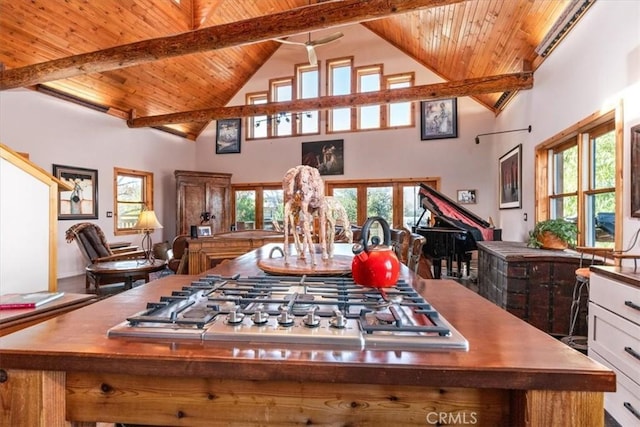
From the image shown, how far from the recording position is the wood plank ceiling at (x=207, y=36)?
371 centimetres

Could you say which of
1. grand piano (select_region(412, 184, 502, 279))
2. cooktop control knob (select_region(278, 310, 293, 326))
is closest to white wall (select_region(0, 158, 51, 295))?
cooktop control knob (select_region(278, 310, 293, 326))

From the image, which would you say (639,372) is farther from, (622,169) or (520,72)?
(520,72)

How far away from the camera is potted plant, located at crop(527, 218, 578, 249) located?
9.95 ft

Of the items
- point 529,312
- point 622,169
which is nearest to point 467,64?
point 622,169

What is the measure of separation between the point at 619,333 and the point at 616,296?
0.61ft

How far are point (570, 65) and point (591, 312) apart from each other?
8.74 feet

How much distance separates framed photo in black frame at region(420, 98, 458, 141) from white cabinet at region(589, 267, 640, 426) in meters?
6.03

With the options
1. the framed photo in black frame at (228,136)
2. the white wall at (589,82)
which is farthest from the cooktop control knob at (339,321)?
the framed photo in black frame at (228,136)

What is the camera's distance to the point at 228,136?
8664mm

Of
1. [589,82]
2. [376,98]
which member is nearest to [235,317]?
[589,82]

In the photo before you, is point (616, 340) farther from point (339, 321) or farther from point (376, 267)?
point (339, 321)

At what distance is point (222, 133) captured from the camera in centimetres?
870

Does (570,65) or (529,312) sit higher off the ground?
(570,65)

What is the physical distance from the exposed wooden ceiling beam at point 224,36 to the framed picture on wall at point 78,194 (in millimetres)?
1552
